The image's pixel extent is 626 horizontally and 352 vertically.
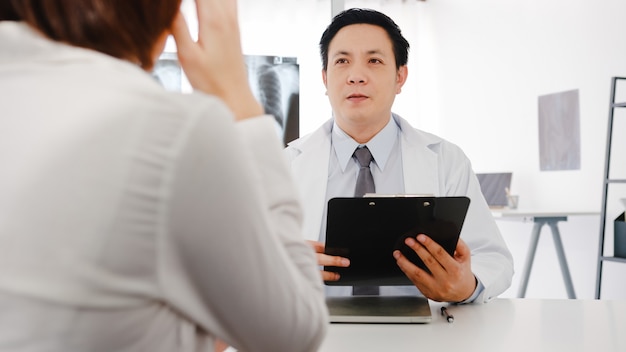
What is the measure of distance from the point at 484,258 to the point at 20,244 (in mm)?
1533

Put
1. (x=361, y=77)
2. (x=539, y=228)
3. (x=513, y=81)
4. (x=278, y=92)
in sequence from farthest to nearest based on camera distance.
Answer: (x=513, y=81) < (x=539, y=228) < (x=278, y=92) < (x=361, y=77)

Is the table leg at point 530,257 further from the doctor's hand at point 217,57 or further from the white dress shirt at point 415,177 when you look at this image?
the doctor's hand at point 217,57

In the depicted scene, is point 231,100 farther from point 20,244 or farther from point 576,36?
point 576,36

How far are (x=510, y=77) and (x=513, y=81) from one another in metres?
0.05

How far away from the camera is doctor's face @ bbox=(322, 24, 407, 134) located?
7.18 ft

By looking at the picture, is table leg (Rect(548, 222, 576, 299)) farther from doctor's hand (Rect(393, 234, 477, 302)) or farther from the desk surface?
doctor's hand (Rect(393, 234, 477, 302))

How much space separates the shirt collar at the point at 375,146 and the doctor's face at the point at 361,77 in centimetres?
5

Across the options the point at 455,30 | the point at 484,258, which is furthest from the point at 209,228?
A: the point at 455,30

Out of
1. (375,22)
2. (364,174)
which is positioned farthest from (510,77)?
(364,174)

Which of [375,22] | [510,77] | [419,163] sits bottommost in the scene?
[419,163]

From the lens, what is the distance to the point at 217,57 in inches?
25.4

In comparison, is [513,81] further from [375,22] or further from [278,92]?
[375,22]

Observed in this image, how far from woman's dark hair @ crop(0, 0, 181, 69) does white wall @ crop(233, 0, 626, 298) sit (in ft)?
11.5

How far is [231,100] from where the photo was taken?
63 cm
